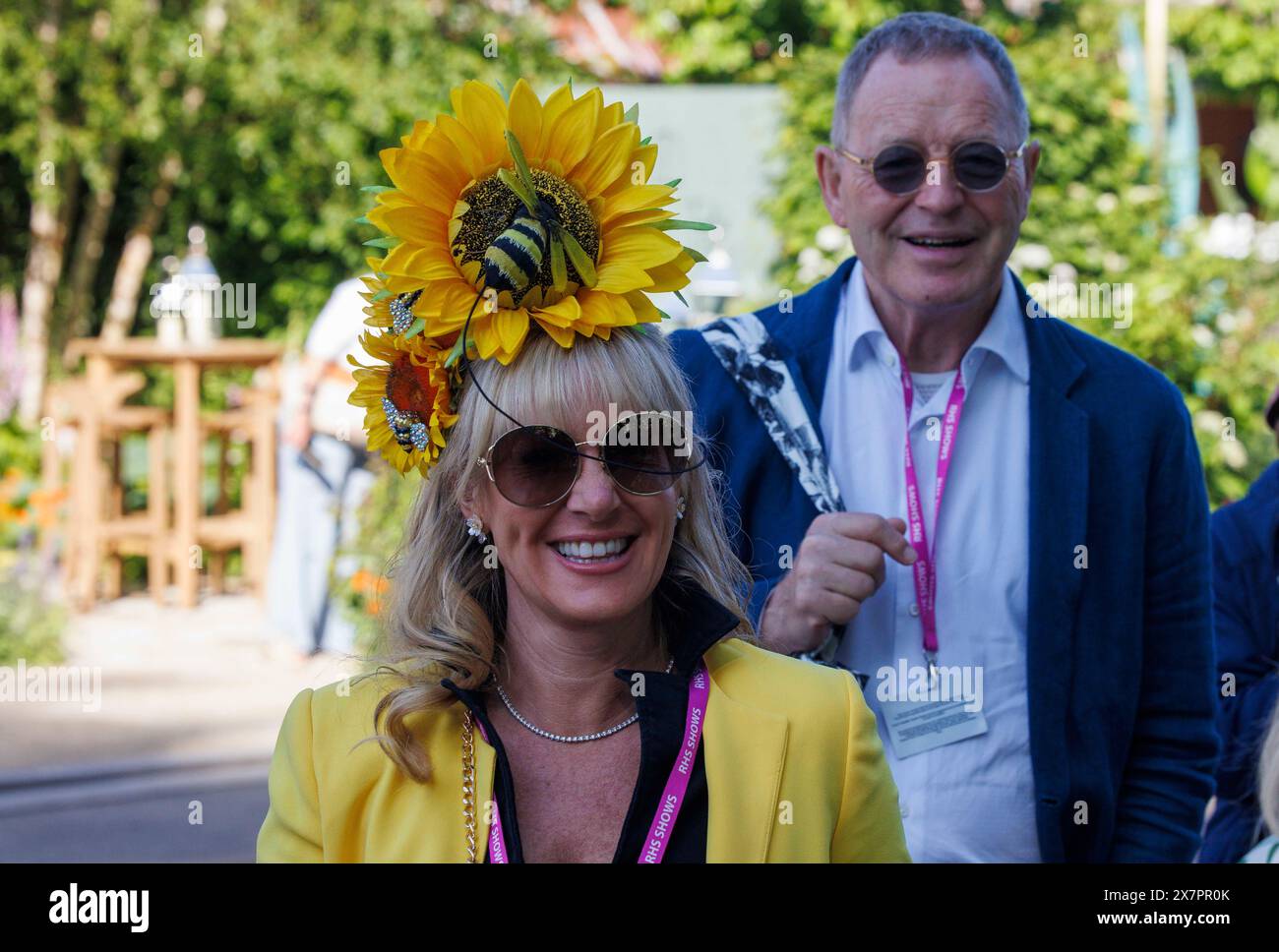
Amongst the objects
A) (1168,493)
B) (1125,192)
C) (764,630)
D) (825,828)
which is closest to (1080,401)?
(1168,493)

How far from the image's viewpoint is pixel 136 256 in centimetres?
1176

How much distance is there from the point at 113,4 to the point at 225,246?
224cm

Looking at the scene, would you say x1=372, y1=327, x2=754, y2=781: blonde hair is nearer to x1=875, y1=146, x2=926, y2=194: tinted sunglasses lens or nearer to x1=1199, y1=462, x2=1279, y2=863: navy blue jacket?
x1=875, y1=146, x2=926, y2=194: tinted sunglasses lens

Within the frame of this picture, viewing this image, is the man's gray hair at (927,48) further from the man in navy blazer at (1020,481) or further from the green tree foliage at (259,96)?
the green tree foliage at (259,96)

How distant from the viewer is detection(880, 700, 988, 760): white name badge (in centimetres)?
264

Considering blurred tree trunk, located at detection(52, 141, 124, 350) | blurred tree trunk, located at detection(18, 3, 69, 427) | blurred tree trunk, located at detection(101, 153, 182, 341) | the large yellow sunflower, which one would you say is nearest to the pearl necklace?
the large yellow sunflower

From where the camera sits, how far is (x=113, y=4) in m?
10.2

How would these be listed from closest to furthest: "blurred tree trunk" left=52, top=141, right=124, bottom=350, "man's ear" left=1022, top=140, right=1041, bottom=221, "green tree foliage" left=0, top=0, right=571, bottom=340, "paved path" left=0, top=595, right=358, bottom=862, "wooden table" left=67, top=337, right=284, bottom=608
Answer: "man's ear" left=1022, top=140, right=1041, bottom=221
"paved path" left=0, top=595, right=358, bottom=862
"wooden table" left=67, top=337, right=284, bottom=608
"green tree foliage" left=0, top=0, right=571, bottom=340
"blurred tree trunk" left=52, top=141, right=124, bottom=350

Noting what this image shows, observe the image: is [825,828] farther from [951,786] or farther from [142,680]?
[142,680]

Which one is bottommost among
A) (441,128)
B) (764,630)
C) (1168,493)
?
(764,630)

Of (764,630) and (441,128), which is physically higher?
(441,128)

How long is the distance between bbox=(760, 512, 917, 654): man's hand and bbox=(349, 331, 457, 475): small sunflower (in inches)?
25.5
